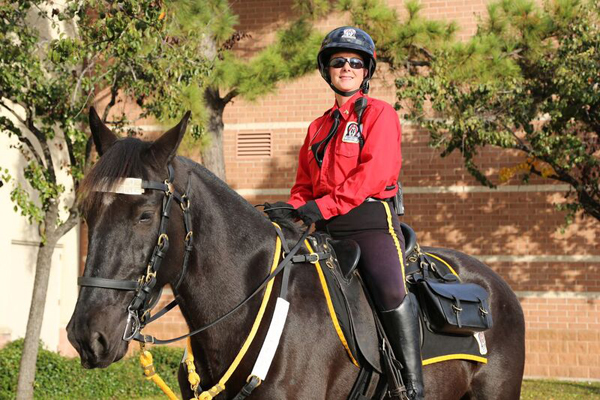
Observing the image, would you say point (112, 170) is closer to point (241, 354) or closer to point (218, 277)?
point (218, 277)

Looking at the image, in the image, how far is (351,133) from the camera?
4.78 m

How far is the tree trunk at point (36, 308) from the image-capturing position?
35.8 ft

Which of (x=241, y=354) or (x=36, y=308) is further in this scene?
(x=36, y=308)

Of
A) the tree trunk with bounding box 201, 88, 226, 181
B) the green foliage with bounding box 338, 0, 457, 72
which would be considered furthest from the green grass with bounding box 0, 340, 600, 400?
the green foliage with bounding box 338, 0, 457, 72

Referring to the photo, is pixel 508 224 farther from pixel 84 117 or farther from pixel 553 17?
pixel 84 117

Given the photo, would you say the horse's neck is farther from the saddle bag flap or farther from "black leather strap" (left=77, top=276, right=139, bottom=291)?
the saddle bag flap

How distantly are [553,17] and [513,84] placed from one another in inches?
49.0

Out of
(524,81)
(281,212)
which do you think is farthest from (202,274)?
(524,81)

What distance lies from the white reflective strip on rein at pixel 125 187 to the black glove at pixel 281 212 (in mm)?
1117

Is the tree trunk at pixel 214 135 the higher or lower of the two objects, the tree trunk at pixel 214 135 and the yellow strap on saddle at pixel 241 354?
the higher

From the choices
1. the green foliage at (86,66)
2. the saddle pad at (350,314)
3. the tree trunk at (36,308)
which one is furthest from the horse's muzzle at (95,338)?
the tree trunk at (36,308)

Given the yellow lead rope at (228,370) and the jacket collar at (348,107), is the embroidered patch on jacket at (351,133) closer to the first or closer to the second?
the jacket collar at (348,107)

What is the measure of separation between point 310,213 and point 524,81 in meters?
9.60

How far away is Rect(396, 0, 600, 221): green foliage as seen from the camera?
1230 centimetres
